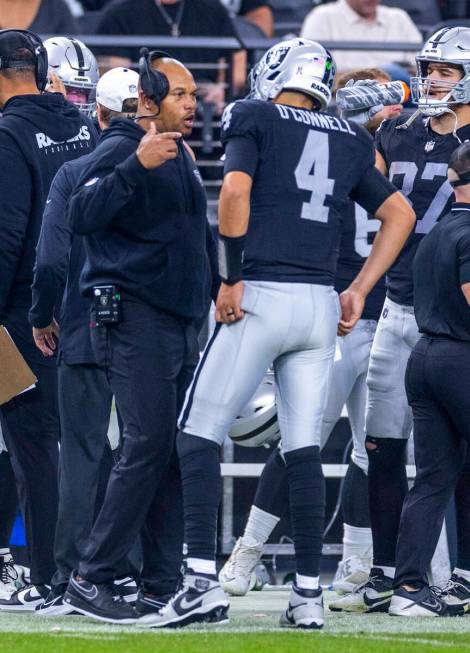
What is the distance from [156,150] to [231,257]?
1.39 ft

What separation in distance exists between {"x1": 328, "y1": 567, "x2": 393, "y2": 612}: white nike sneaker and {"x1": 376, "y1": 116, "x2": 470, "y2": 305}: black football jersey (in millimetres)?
1093

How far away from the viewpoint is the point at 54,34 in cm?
985

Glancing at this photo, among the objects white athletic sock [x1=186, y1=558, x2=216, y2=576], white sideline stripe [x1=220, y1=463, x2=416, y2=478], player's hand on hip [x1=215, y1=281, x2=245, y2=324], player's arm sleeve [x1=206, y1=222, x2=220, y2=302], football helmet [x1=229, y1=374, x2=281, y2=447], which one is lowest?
white sideline stripe [x1=220, y1=463, x2=416, y2=478]

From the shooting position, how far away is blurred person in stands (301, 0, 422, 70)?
1071 cm

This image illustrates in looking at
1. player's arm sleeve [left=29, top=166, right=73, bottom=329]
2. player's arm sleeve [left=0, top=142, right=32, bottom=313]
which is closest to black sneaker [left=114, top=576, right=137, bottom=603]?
player's arm sleeve [left=29, top=166, right=73, bottom=329]

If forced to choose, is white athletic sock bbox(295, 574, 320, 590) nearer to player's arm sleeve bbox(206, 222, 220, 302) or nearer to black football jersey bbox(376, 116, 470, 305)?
player's arm sleeve bbox(206, 222, 220, 302)

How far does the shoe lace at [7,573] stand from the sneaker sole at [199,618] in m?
1.39

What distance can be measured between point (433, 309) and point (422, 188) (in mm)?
736

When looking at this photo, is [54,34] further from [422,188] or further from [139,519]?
[139,519]

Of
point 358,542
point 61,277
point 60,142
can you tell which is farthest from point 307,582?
point 60,142

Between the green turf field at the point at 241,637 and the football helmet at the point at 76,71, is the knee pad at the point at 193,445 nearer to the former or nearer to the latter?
the green turf field at the point at 241,637

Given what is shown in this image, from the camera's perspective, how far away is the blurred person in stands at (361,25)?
10.7 metres

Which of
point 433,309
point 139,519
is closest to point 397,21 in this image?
point 433,309

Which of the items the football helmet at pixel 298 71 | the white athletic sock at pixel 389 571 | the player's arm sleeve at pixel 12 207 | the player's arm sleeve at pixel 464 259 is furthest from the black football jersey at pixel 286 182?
the white athletic sock at pixel 389 571
